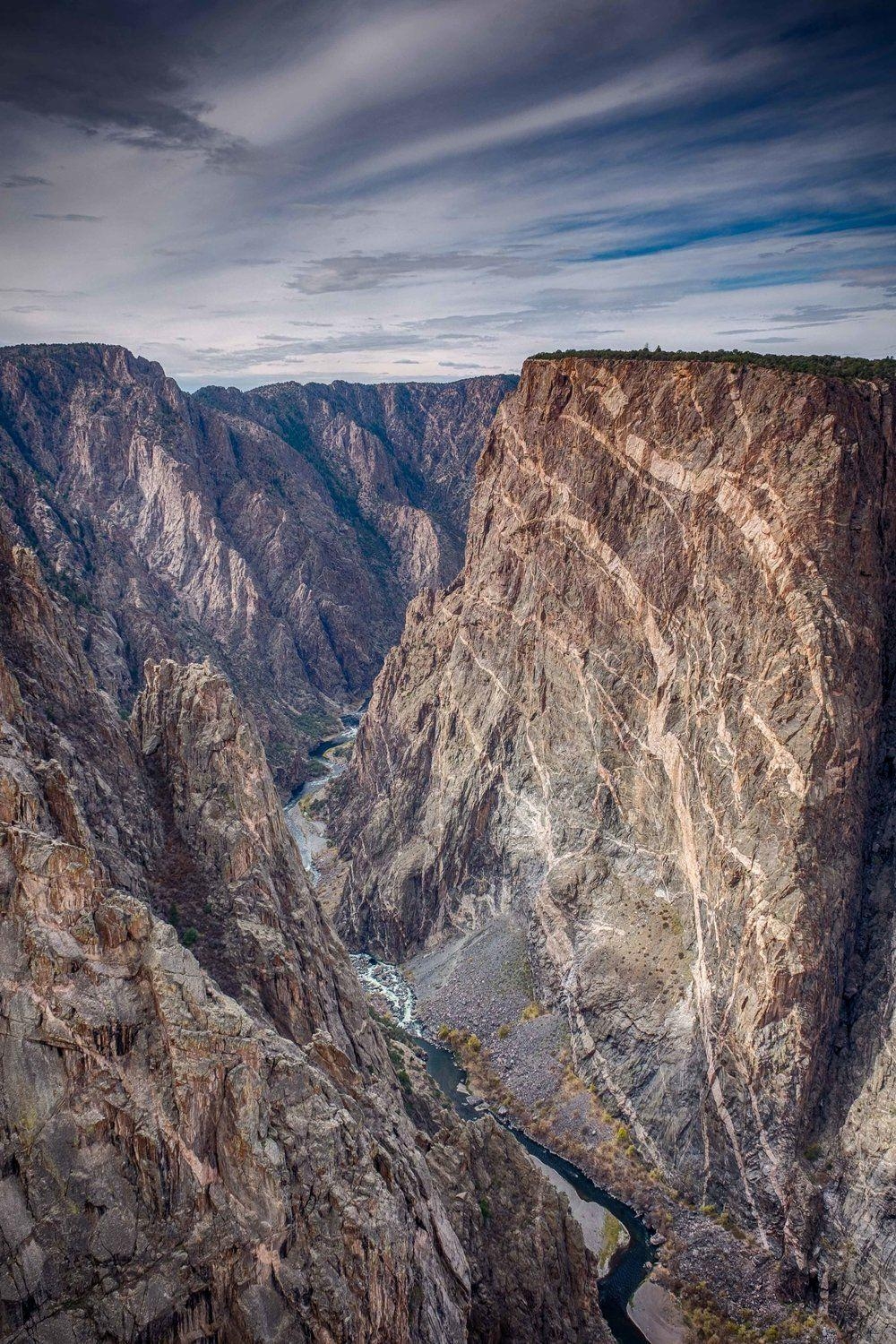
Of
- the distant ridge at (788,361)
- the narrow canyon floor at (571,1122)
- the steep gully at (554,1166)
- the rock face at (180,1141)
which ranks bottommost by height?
the steep gully at (554,1166)

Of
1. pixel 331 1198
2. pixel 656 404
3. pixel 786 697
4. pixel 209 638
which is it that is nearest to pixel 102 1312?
pixel 331 1198

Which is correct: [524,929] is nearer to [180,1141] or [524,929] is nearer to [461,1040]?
[461,1040]

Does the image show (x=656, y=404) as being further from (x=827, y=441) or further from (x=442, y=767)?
(x=442, y=767)

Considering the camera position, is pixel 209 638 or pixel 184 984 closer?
pixel 184 984

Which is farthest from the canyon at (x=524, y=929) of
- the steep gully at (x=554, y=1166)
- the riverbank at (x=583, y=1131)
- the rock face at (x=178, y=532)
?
the rock face at (x=178, y=532)

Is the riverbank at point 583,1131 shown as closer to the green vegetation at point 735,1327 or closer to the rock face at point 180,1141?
the green vegetation at point 735,1327

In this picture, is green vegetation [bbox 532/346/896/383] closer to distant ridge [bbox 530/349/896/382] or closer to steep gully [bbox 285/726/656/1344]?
distant ridge [bbox 530/349/896/382]
